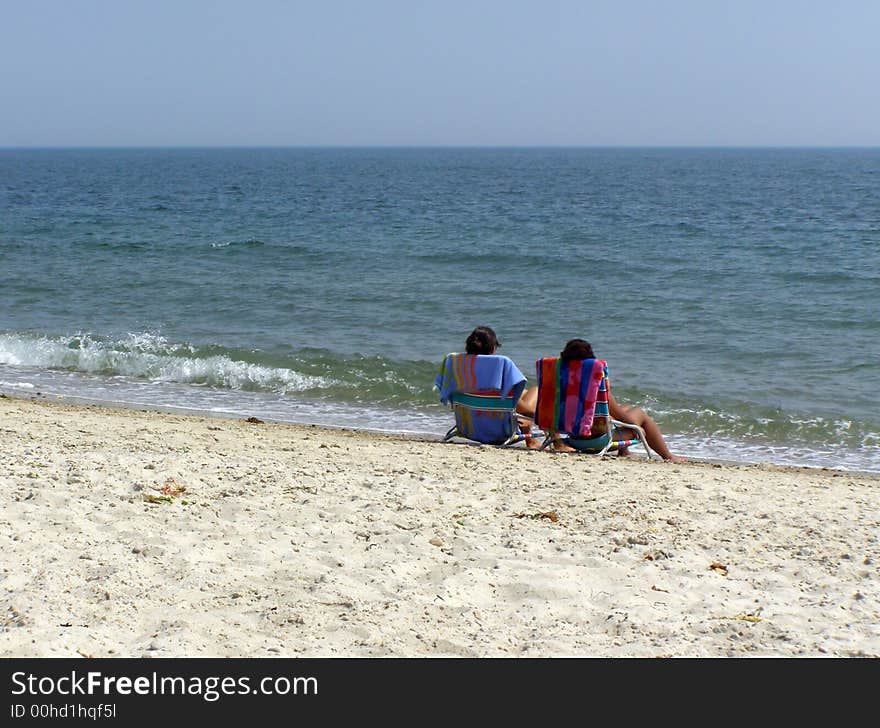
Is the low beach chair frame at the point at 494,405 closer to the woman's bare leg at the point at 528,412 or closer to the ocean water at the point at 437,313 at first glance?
the woman's bare leg at the point at 528,412

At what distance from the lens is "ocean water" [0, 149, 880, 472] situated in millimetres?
10617

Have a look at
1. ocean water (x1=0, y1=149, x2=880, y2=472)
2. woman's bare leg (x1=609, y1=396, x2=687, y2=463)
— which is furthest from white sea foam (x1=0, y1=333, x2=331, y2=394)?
woman's bare leg (x1=609, y1=396, x2=687, y2=463)

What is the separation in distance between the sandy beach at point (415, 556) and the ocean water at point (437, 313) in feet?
9.85

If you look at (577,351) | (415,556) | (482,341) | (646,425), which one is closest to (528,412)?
(482,341)

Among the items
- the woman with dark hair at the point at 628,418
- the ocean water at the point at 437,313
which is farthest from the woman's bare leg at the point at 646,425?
the ocean water at the point at 437,313

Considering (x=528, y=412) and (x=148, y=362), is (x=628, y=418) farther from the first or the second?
(x=148, y=362)

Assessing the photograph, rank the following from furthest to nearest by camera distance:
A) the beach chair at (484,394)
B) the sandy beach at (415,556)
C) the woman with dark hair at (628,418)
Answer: the woman with dark hair at (628,418)
the beach chair at (484,394)
the sandy beach at (415,556)

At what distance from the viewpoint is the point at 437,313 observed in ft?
51.8

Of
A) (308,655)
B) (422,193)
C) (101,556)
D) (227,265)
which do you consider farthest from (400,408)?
(422,193)

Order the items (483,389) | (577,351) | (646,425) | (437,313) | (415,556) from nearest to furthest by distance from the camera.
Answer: (415,556)
(577,351)
(483,389)
(646,425)
(437,313)

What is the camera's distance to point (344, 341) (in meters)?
13.5

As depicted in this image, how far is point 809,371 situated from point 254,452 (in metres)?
7.42

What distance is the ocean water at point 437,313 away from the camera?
10.6 meters

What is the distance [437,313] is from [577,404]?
27.3 feet
